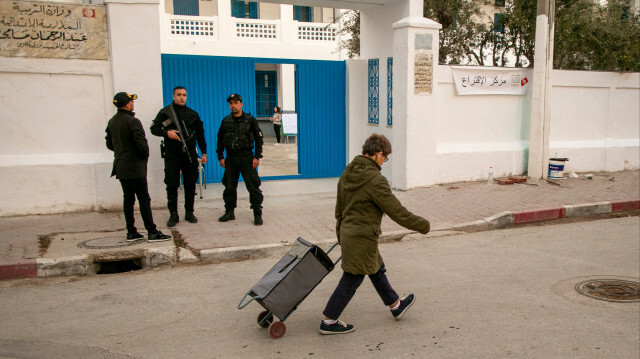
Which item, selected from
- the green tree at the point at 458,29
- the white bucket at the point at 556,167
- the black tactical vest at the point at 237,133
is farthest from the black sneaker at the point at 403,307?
the green tree at the point at 458,29

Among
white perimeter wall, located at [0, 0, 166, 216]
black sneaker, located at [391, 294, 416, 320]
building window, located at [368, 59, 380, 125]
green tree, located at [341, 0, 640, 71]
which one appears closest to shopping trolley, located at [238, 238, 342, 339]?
black sneaker, located at [391, 294, 416, 320]

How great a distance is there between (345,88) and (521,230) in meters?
5.13

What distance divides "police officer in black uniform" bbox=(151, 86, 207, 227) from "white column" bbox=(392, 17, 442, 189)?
413cm

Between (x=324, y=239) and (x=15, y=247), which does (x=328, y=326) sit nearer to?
(x=324, y=239)

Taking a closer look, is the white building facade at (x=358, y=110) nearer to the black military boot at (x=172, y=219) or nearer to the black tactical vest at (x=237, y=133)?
the black military boot at (x=172, y=219)

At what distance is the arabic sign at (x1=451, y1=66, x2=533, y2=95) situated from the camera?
10.6 m

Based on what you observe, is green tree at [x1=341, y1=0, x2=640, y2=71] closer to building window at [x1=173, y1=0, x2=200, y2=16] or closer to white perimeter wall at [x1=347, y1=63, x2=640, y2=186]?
white perimeter wall at [x1=347, y1=63, x2=640, y2=186]

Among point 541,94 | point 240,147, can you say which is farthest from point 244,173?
point 541,94

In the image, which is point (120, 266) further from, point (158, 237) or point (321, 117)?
point (321, 117)

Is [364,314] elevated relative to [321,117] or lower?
lower

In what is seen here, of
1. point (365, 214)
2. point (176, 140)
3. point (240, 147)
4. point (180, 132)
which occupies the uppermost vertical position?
point (180, 132)

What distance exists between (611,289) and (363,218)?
2.88m

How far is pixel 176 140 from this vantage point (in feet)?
24.0

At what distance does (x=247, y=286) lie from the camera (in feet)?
17.9
